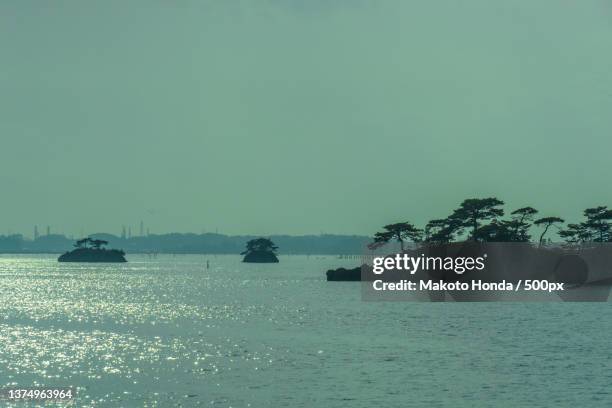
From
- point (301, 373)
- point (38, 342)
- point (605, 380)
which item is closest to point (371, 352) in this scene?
point (301, 373)

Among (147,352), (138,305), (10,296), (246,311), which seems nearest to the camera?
(147,352)

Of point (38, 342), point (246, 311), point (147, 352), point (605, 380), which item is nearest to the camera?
point (605, 380)

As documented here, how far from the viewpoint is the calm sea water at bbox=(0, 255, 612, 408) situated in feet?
196

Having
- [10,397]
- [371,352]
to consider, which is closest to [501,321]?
[371,352]

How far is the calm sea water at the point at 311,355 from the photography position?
59.6m

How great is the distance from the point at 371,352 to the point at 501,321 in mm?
40092

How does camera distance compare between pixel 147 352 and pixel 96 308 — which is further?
pixel 96 308

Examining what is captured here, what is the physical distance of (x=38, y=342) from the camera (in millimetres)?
88938

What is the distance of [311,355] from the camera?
79625 mm

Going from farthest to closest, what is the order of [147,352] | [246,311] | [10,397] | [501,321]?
[246,311]
[501,321]
[147,352]
[10,397]

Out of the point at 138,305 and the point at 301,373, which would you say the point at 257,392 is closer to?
the point at 301,373

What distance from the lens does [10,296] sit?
177375 millimetres

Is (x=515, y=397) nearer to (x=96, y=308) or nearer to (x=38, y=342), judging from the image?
(x=38, y=342)

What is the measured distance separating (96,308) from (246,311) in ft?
73.9
